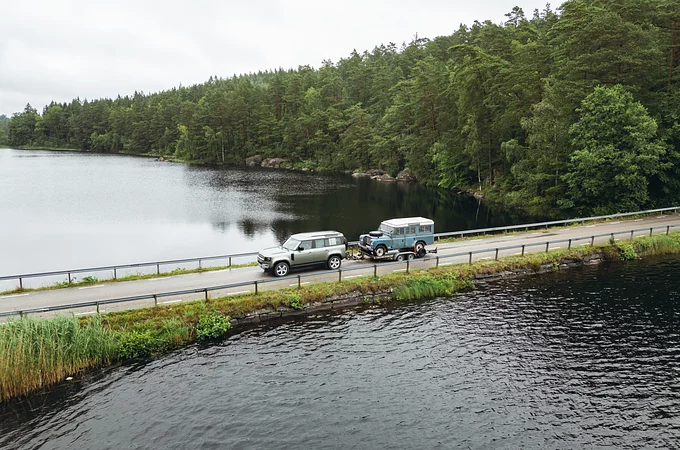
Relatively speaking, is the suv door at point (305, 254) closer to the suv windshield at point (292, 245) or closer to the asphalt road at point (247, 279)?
the suv windshield at point (292, 245)

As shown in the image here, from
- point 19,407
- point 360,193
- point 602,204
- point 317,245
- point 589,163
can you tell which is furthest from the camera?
point 360,193

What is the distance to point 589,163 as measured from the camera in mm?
44688

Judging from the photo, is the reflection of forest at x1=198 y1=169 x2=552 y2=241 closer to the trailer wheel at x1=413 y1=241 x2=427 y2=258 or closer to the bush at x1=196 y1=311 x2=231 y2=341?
the trailer wheel at x1=413 y1=241 x2=427 y2=258

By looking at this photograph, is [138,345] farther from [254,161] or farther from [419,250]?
[254,161]

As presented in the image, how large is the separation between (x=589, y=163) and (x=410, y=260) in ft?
89.7

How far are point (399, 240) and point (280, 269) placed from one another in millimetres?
8594

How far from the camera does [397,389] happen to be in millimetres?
17109

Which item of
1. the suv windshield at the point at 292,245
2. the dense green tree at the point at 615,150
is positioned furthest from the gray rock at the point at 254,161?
the suv windshield at the point at 292,245

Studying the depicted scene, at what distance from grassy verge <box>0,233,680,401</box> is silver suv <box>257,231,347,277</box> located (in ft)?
7.19

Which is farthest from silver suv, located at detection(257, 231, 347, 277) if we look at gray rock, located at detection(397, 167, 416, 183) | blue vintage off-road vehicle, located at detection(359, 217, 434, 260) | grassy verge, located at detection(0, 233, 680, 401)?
gray rock, located at detection(397, 167, 416, 183)

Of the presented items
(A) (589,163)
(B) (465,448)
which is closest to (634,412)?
(B) (465,448)

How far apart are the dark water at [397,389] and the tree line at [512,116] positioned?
26095mm

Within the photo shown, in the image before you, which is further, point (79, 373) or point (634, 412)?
point (79, 373)

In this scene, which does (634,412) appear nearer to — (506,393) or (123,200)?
(506,393)
